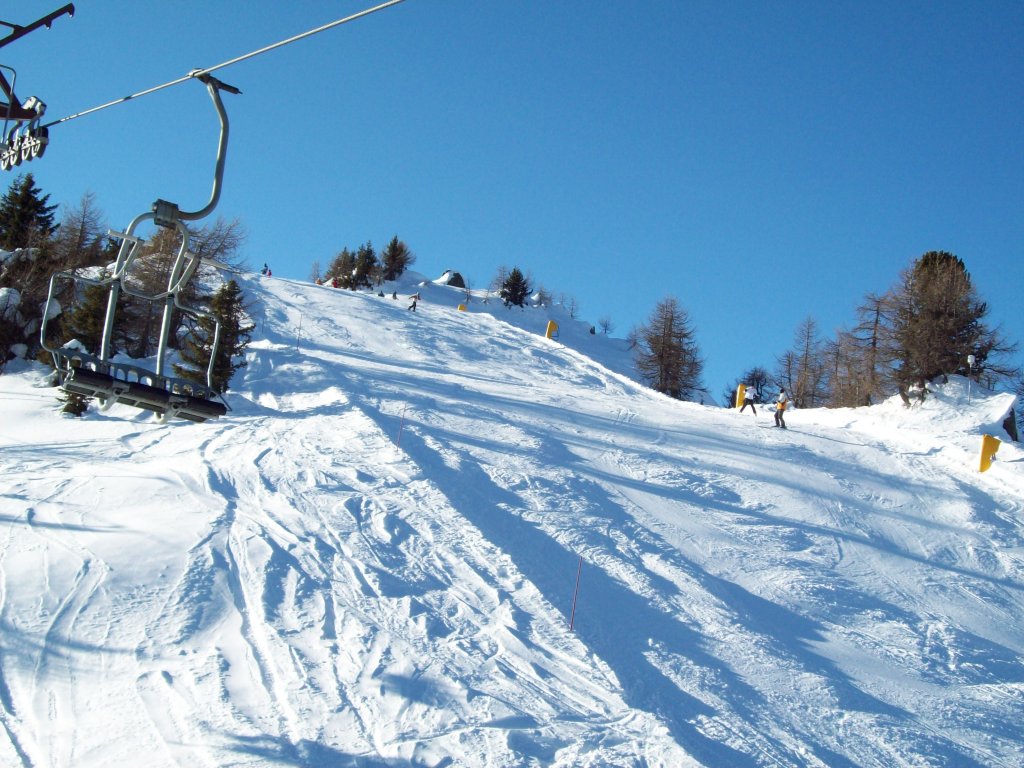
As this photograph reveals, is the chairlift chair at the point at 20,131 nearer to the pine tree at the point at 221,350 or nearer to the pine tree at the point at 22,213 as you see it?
the pine tree at the point at 221,350

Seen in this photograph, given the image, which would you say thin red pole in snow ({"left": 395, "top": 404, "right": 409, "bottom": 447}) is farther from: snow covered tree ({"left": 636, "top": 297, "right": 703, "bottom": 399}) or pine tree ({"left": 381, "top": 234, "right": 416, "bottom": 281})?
pine tree ({"left": 381, "top": 234, "right": 416, "bottom": 281})

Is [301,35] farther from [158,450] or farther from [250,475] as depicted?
[158,450]

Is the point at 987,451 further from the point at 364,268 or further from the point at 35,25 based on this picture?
the point at 364,268

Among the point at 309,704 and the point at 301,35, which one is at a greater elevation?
the point at 301,35

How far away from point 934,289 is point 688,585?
24.4 meters

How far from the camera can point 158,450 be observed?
18.5m

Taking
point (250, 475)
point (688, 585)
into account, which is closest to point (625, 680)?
point (688, 585)

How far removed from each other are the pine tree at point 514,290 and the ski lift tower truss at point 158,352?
66.2m

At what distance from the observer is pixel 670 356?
153 feet

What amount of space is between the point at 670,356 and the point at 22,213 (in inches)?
1361

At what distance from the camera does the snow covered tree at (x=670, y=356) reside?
152ft

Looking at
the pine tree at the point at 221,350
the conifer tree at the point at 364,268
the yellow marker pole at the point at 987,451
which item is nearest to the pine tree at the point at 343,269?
the conifer tree at the point at 364,268

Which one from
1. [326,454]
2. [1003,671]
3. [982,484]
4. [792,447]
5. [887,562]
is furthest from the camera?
[792,447]

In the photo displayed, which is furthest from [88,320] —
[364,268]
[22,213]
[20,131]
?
[364,268]
